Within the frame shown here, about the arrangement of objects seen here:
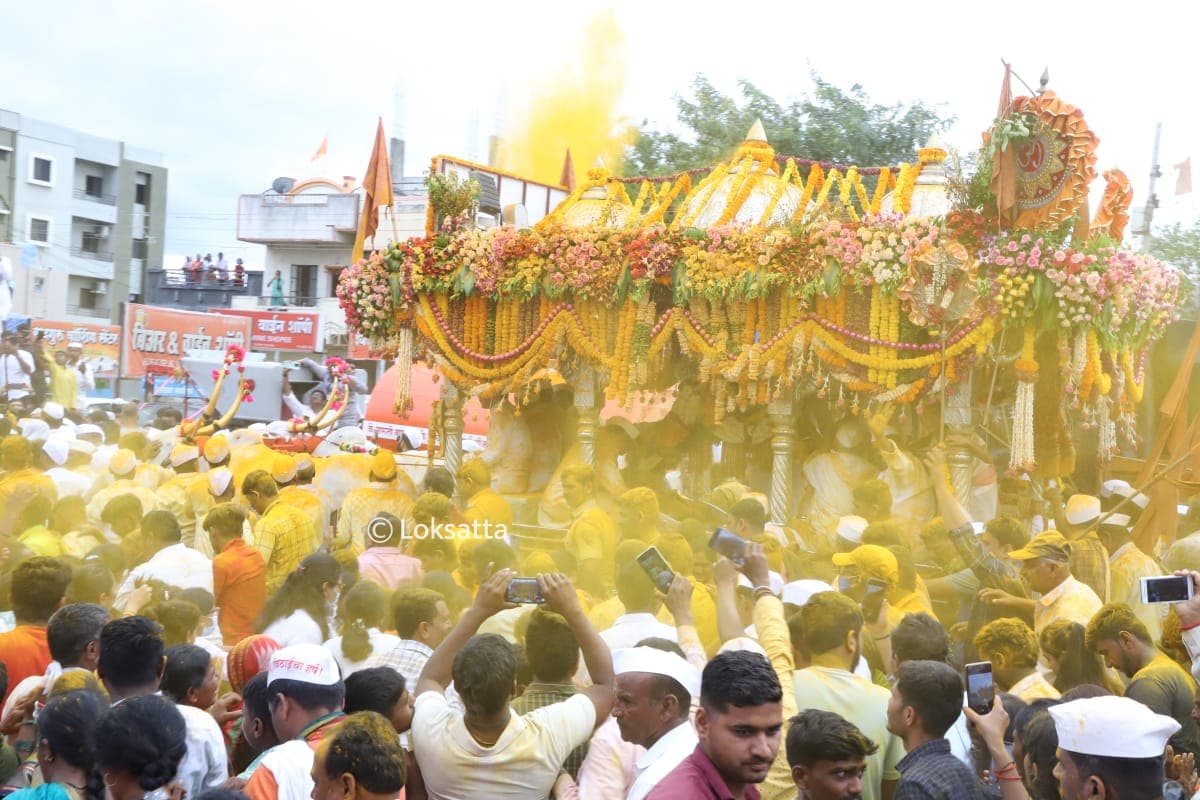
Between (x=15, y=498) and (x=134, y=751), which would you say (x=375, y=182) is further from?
(x=134, y=751)

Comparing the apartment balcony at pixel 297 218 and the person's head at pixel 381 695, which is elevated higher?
the apartment balcony at pixel 297 218

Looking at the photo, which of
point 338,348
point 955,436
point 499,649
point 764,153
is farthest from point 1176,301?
point 338,348

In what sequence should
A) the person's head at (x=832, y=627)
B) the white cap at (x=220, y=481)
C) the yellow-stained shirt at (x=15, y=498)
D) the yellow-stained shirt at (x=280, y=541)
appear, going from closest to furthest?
the person's head at (x=832, y=627) < the yellow-stained shirt at (x=280, y=541) < the yellow-stained shirt at (x=15, y=498) < the white cap at (x=220, y=481)

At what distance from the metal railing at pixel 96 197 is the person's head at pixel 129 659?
39.9m

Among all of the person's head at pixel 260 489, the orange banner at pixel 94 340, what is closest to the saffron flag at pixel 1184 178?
the person's head at pixel 260 489

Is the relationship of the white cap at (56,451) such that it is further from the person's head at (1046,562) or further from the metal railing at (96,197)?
the metal railing at (96,197)

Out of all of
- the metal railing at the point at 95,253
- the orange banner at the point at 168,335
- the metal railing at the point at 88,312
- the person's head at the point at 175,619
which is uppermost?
the metal railing at the point at 95,253

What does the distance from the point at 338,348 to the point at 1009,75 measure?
1090 inches

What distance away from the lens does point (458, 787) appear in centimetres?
373

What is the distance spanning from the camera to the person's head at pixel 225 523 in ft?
21.9

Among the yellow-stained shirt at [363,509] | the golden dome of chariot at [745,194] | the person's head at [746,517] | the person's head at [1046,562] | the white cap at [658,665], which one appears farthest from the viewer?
the golden dome of chariot at [745,194]

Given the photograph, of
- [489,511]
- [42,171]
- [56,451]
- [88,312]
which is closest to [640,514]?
[489,511]

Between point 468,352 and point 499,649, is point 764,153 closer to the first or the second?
point 468,352

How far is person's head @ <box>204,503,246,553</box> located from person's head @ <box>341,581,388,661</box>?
1.53m
